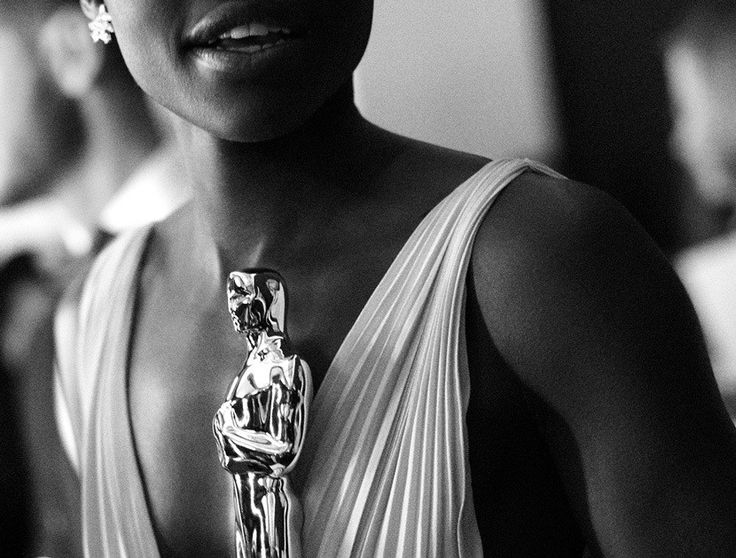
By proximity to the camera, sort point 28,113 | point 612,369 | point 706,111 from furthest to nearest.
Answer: point 28,113 < point 706,111 < point 612,369

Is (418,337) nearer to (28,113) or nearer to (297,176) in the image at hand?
(297,176)

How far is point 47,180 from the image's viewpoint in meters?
1.58

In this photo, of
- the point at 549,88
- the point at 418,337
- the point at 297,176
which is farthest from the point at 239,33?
the point at 549,88

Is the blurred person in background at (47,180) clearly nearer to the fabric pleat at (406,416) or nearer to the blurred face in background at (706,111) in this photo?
the blurred face in background at (706,111)

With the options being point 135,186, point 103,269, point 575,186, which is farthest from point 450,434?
point 135,186

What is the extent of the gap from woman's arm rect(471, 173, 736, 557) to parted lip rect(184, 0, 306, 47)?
0.19 m

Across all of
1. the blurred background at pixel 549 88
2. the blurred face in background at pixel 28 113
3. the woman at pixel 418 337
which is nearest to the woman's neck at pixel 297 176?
the woman at pixel 418 337

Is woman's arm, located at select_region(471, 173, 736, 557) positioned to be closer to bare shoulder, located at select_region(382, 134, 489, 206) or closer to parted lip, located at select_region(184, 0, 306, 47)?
bare shoulder, located at select_region(382, 134, 489, 206)

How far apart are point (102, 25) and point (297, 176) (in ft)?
0.66

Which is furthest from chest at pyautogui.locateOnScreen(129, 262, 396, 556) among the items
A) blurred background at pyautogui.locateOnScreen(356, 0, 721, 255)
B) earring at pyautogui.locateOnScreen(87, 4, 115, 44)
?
blurred background at pyautogui.locateOnScreen(356, 0, 721, 255)

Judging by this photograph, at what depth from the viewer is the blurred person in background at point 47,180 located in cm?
153

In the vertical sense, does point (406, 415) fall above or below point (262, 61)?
below

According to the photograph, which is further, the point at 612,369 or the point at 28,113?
the point at 28,113

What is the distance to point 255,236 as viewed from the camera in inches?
33.2
